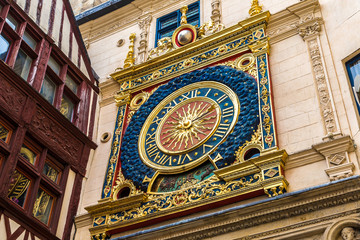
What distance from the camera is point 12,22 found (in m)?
11.1

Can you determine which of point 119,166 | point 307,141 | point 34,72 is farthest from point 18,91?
point 307,141

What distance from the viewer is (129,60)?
43.2 feet

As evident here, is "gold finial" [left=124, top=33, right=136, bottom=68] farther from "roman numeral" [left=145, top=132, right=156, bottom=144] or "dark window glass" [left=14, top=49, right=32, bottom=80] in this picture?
"dark window glass" [left=14, top=49, right=32, bottom=80]

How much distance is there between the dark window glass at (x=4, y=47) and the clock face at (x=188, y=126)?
317 cm

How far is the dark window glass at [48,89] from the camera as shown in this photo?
11309mm

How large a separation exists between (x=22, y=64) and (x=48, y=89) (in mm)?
834

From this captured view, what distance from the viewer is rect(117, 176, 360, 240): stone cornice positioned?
8.02 metres

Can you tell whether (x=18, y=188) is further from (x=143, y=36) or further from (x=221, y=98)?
(x=143, y=36)

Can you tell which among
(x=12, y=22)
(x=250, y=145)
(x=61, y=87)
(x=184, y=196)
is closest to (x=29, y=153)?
(x=61, y=87)

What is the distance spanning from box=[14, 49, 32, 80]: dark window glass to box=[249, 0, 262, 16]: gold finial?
4.89m

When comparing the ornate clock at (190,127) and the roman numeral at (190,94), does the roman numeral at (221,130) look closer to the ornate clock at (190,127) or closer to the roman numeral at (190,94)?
the ornate clock at (190,127)

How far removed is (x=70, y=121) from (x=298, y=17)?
17.3 ft

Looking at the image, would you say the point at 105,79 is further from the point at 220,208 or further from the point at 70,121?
the point at 220,208

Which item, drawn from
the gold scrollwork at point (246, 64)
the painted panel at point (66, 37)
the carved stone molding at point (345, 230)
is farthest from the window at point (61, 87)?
the carved stone molding at point (345, 230)
